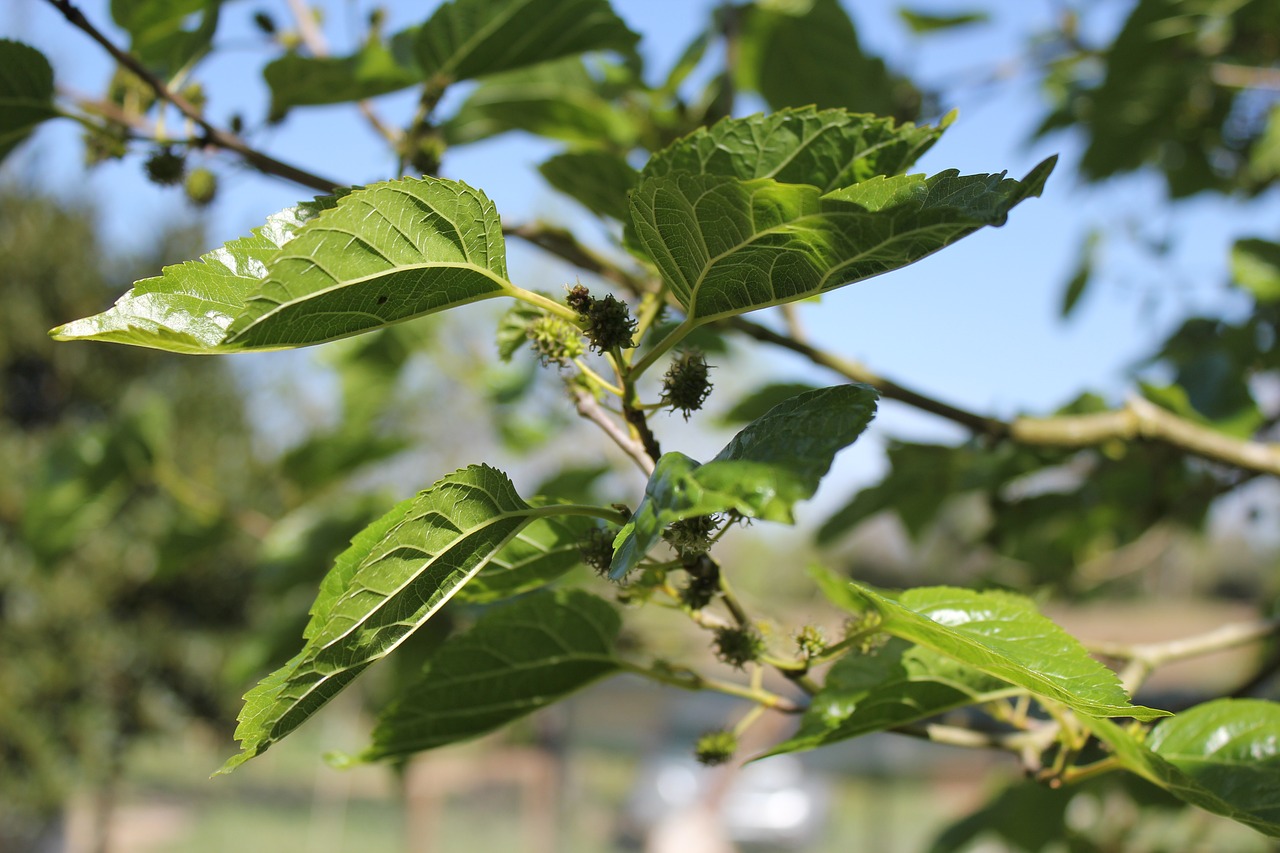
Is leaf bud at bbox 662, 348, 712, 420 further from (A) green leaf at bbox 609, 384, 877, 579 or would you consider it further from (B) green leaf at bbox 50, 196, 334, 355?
(B) green leaf at bbox 50, 196, 334, 355

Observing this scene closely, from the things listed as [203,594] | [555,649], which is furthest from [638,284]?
[203,594]

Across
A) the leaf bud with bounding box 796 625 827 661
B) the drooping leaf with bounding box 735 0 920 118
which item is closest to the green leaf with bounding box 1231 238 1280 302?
the drooping leaf with bounding box 735 0 920 118

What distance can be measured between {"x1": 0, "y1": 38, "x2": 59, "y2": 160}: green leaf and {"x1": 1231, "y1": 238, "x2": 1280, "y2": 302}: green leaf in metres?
1.67

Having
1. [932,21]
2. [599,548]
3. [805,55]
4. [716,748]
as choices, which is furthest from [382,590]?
[932,21]

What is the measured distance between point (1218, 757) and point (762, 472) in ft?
1.57

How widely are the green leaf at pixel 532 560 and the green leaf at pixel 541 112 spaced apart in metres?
0.60

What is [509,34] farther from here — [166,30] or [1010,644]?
[1010,644]

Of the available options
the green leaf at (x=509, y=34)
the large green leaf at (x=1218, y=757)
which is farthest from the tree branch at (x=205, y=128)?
the large green leaf at (x=1218, y=757)

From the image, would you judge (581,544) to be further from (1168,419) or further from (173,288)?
(1168,419)

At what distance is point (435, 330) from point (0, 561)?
6.64 meters

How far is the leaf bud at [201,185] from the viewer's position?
3.41 feet

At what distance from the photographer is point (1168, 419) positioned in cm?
122

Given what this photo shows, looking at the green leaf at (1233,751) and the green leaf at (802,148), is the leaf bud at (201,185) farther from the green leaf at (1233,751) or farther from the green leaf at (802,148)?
the green leaf at (1233,751)

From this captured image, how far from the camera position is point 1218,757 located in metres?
0.67
